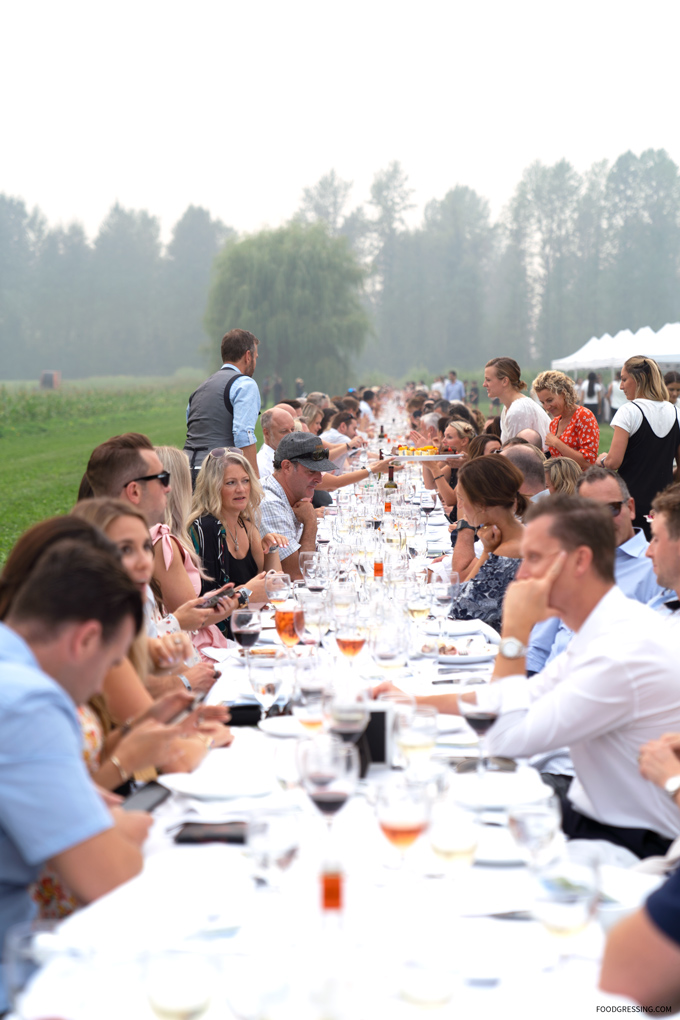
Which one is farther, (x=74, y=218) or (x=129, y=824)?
(x=74, y=218)

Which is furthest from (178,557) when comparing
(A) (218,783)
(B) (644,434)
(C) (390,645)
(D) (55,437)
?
(D) (55,437)

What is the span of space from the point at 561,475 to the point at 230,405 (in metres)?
2.72

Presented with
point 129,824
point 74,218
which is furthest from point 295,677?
point 74,218

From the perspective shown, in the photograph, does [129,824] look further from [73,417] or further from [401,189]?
[401,189]

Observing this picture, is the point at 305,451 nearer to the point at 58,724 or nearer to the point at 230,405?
the point at 230,405

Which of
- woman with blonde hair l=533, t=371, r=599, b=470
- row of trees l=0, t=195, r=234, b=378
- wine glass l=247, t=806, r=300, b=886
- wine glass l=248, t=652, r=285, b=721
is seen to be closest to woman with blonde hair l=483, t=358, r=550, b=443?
woman with blonde hair l=533, t=371, r=599, b=470

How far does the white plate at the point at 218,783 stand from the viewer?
65.9 inches

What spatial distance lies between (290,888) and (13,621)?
0.61 m

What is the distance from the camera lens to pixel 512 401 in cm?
642

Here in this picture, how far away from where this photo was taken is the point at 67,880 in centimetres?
133

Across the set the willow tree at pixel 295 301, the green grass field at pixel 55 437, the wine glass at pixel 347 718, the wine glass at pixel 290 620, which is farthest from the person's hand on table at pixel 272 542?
the willow tree at pixel 295 301

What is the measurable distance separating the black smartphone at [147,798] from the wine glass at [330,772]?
1.32 ft

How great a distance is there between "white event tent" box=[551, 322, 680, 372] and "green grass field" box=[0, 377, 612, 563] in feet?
5.75

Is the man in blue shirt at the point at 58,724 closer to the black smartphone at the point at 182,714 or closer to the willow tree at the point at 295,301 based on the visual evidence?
the black smartphone at the point at 182,714
